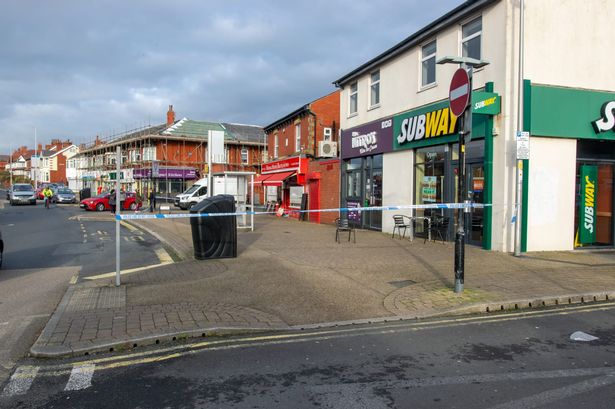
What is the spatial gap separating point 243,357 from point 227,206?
6.06 m

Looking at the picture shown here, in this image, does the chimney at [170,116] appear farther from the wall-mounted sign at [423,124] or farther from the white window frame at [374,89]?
the wall-mounted sign at [423,124]

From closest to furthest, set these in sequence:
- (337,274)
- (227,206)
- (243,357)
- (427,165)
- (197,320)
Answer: (243,357)
(197,320)
(337,274)
(227,206)
(427,165)

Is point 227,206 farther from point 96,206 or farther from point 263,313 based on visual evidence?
point 96,206

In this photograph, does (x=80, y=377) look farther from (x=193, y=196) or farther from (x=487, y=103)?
(x=193, y=196)

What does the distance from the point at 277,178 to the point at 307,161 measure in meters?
3.33

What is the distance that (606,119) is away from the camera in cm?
1223

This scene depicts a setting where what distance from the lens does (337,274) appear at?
29.8 feet

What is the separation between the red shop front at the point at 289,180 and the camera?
25.4m

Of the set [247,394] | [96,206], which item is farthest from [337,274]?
[96,206]

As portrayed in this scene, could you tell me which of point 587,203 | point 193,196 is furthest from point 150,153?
point 587,203

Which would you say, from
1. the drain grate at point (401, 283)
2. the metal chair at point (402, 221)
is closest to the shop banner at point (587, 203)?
the metal chair at point (402, 221)

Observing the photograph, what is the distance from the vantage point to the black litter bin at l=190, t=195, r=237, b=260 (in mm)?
10438

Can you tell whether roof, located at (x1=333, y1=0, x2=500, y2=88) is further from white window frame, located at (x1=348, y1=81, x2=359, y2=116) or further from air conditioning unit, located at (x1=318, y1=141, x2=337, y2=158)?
air conditioning unit, located at (x1=318, y1=141, x2=337, y2=158)

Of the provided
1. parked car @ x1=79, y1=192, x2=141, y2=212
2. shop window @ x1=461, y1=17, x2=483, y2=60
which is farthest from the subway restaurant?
parked car @ x1=79, y1=192, x2=141, y2=212
